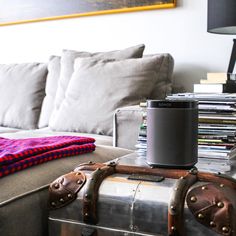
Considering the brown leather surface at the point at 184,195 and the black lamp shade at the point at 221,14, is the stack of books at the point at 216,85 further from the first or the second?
the brown leather surface at the point at 184,195

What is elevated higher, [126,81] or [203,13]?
[203,13]

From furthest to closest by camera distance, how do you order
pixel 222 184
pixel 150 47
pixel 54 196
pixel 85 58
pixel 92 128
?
pixel 150 47 → pixel 85 58 → pixel 92 128 → pixel 54 196 → pixel 222 184

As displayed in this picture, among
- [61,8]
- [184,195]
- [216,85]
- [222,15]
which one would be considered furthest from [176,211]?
[61,8]

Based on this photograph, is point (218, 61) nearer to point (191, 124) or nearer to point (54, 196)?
point (191, 124)

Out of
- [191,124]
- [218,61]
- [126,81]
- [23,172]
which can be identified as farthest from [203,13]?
[23,172]

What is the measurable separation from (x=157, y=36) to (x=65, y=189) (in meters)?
1.57

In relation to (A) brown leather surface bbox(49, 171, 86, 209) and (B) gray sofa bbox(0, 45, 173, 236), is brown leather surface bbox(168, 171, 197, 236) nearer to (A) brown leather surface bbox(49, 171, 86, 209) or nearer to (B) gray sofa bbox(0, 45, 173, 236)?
(A) brown leather surface bbox(49, 171, 86, 209)

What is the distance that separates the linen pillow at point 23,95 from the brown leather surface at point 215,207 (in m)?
1.74

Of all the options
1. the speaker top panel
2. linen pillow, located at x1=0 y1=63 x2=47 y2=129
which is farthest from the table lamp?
linen pillow, located at x1=0 y1=63 x2=47 y2=129

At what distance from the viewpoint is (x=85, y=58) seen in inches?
84.4

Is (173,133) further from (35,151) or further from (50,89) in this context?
(50,89)

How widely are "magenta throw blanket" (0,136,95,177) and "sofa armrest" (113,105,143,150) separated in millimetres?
342

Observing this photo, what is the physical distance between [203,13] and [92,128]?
2.87 feet

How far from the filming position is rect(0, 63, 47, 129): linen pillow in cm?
243
